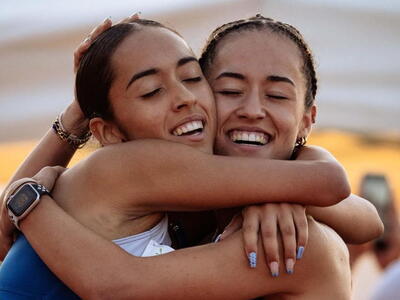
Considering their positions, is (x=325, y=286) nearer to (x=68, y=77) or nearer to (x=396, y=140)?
(x=68, y=77)

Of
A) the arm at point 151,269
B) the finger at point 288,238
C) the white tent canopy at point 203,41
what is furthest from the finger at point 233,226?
the white tent canopy at point 203,41

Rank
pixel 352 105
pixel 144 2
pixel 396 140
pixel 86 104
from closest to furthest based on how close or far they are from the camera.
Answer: pixel 86 104 → pixel 144 2 → pixel 352 105 → pixel 396 140

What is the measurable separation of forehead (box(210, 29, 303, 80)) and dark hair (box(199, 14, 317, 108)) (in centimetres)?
3

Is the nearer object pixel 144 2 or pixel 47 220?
pixel 47 220

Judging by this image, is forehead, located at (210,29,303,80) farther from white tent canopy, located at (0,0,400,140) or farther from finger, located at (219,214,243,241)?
white tent canopy, located at (0,0,400,140)

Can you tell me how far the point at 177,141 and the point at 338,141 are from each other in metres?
4.04

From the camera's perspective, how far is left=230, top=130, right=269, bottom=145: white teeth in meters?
2.90

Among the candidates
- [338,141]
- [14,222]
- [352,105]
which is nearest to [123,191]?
[14,222]

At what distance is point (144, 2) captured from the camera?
14.8 ft

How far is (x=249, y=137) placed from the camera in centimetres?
291

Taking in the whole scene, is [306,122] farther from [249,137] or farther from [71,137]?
[71,137]

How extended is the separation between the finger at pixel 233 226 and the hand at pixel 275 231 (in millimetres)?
45

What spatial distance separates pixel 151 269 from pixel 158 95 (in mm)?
550

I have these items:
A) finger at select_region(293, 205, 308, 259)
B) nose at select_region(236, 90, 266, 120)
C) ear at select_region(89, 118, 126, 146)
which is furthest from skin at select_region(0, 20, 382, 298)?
finger at select_region(293, 205, 308, 259)
